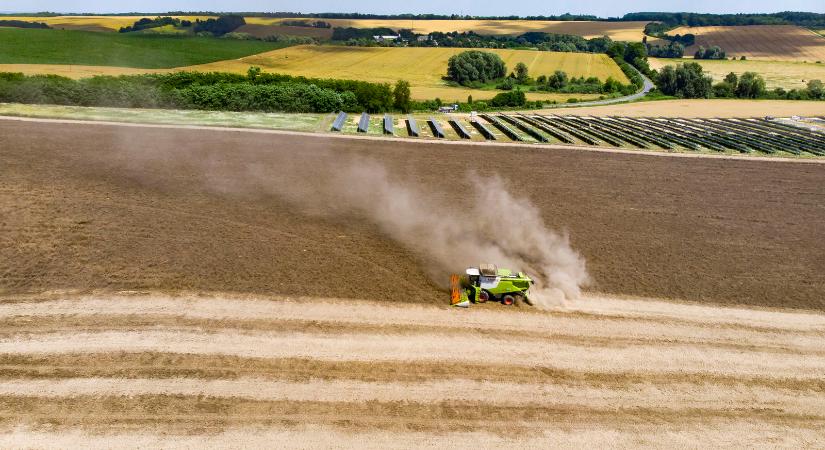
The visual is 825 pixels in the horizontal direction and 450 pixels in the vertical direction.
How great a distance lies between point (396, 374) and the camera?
18.9 metres

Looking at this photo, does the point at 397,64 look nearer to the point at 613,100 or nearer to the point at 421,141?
the point at 613,100

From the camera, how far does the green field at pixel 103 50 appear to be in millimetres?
97938

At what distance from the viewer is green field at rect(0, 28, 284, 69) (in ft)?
321

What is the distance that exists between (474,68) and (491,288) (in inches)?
3668

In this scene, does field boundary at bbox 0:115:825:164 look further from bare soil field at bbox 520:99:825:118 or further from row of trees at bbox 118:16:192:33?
row of trees at bbox 118:16:192:33

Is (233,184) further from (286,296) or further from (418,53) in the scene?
(418,53)

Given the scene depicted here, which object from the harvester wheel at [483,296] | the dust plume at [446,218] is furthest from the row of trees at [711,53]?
the harvester wheel at [483,296]

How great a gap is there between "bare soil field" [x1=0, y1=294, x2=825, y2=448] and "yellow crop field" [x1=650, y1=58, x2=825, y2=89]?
12166 cm

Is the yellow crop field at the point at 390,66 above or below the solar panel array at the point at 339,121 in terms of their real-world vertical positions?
above

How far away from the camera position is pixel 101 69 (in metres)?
90.5

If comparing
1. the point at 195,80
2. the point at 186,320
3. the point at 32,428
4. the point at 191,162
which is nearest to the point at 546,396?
the point at 186,320

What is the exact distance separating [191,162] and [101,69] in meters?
64.2

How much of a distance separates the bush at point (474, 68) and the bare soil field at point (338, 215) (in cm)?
6173

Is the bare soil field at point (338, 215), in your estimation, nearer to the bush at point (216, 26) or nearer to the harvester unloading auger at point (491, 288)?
the harvester unloading auger at point (491, 288)
